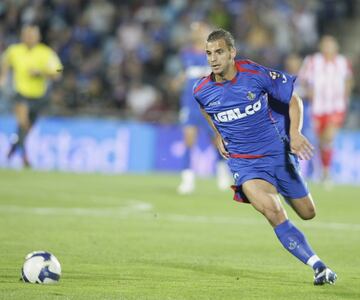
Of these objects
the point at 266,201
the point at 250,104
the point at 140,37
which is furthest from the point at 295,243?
the point at 140,37

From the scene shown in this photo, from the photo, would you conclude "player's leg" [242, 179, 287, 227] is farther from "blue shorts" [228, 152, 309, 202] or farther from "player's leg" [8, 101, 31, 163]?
"player's leg" [8, 101, 31, 163]

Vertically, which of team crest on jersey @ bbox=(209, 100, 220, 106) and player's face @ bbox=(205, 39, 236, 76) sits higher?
player's face @ bbox=(205, 39, 236, 76)

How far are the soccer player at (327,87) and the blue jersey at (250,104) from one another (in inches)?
452

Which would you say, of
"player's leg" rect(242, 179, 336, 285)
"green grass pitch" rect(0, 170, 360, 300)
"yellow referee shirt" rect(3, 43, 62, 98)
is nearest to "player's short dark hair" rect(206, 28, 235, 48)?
"player's leg" rect(242, 179, 336, 285)

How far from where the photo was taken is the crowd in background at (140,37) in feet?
76.3

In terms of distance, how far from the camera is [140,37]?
80.8ft

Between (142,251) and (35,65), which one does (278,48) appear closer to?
(35,65)

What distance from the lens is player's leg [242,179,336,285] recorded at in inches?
313

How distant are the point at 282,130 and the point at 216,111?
60cm

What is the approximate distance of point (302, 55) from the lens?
23703 mm

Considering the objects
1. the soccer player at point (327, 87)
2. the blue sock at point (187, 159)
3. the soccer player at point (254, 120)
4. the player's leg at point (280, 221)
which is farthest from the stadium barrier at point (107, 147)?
the player's leg at point (280, 221)

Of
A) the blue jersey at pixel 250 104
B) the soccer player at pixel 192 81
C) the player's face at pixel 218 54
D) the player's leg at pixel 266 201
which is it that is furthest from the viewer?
the soccer player at pixel 192 81

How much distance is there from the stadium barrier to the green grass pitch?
10.6ft

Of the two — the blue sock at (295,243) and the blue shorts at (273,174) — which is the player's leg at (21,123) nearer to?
the blue shorts at (273,174)
